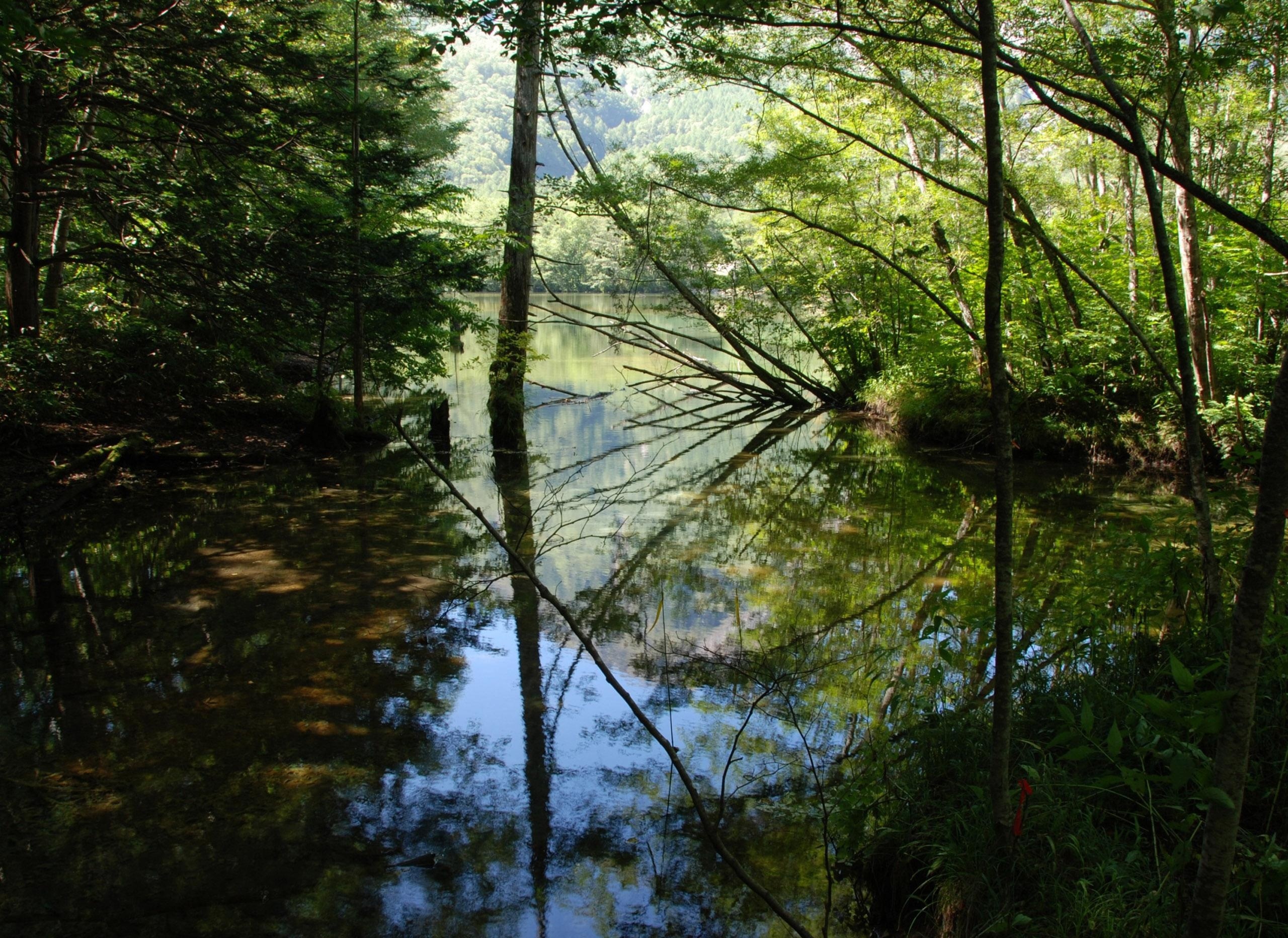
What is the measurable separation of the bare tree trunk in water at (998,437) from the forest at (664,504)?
0.06 ft

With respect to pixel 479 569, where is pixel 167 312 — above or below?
above

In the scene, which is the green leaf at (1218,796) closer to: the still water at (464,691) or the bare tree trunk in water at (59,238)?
the still water at (464,691)

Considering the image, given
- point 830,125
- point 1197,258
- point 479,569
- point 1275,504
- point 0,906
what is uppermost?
point 830,125

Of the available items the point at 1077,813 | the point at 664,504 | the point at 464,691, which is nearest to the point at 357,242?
the point at 664,504

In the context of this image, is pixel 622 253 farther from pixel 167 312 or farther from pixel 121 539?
pixel 121 539

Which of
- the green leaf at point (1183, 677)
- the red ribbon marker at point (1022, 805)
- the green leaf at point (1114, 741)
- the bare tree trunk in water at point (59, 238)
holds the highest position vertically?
the bare tree trunk in water at point (59, 238)

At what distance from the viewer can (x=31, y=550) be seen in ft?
20.7

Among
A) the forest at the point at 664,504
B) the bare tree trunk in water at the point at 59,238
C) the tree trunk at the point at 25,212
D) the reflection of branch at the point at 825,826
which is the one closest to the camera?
the reflection of branch at the point at 825,826

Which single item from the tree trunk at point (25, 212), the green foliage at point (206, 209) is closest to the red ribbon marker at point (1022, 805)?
the green foliage at point (206, 209)

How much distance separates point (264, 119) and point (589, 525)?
5.87 m

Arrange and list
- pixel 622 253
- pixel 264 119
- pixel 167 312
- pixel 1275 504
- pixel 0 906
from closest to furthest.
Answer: pixel 1275 504, pixel 0 906, pixel 264 119, pixel 167 312, pixel 622 253

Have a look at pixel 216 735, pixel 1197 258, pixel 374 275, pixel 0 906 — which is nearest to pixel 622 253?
pixel 374 275

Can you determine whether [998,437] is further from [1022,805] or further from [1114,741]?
[1022,805]

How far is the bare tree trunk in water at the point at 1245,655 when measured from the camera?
148 centimetres
